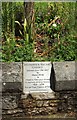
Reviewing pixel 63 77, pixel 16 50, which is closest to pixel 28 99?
pixel 63 77

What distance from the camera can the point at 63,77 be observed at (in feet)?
8.96

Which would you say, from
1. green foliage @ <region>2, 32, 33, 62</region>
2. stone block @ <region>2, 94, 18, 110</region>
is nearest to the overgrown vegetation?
green foliage @ <region>2, 32, 33, 62</region>

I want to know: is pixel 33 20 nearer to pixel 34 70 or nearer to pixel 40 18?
pixel 40 18

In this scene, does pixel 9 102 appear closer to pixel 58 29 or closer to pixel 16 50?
pixel 16 50

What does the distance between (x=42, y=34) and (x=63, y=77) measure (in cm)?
48

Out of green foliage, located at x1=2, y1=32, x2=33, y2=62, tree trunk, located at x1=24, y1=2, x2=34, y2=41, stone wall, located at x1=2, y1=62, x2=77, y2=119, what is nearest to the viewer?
stone wall, located at x1=2, y1=62, x2=77, y2=119

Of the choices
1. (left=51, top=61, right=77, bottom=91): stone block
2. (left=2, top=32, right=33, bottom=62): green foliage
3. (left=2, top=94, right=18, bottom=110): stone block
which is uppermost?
(left=2, top=32, right=33, bottom=62): green foliage

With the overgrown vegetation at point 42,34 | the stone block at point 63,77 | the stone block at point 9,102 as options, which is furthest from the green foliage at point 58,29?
the stone block at point 9,102

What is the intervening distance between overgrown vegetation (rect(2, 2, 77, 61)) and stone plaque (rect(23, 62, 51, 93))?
0.29 ft

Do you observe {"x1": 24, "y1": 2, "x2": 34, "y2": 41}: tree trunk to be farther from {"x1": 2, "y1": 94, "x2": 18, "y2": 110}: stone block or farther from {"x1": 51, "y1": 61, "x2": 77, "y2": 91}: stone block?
{"x1": 2, "y1": 94, "x2": 18, "y2": 110}: stone block

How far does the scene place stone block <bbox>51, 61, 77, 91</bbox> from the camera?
8.94 ft

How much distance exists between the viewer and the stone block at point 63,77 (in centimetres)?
272

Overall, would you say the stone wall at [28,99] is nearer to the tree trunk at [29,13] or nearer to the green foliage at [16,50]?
the green foliage at [16,50]

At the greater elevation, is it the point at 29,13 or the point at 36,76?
the point at 29,13
